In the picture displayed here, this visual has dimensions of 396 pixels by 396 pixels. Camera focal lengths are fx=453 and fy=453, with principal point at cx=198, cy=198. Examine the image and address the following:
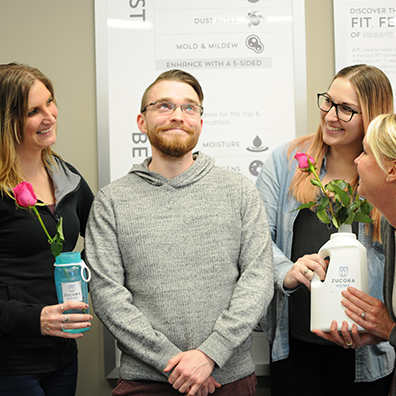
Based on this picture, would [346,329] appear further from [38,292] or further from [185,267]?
[38,292]

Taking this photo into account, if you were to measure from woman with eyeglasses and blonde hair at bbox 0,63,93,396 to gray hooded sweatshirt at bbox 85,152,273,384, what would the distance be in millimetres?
170

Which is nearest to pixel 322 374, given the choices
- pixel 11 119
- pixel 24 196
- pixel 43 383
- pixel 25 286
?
pixel 43 383

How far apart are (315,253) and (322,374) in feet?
1.53

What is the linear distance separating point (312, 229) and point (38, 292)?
41.2 inches

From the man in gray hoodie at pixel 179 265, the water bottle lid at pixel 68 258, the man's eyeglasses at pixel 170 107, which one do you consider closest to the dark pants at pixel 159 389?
the man in gray hoodie at pixel 179 265

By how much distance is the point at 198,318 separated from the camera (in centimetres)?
154

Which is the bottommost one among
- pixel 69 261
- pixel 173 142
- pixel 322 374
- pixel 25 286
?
pixel 322 374

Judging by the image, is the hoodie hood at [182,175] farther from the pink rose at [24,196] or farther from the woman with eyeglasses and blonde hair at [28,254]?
the pink rose at [24,196]

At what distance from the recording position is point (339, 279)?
1.43m

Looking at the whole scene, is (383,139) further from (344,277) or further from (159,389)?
(159,389)

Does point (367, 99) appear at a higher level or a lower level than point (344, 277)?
higher

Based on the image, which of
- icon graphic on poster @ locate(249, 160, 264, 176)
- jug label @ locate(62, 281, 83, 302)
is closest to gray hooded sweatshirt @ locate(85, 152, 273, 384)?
jug label @ locate(62, 281, 83, 302)

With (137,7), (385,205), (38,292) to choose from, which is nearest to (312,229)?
(385,205)

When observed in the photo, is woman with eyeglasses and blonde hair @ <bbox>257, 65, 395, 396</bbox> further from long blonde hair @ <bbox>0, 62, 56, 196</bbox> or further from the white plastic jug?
long blonde hair @ <bbox>0, 62, 56, 196</bbox>
